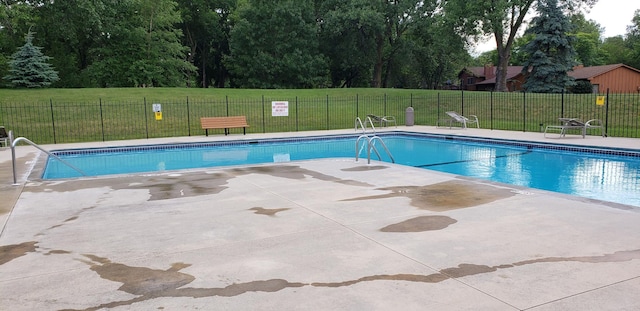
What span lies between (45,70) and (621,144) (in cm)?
2651

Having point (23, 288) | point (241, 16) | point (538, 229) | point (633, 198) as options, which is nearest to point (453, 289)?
point (538, 229)

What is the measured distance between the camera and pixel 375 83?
143 feet

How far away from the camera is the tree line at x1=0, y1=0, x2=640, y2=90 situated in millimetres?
32469

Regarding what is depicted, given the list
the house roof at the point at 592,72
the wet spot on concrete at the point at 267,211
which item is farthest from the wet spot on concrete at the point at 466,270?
the house roof at the point at 592,72

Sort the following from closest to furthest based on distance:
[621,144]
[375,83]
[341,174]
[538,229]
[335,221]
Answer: [538,229] → [335,221] → [341,174] → [621,144] → [375,83]

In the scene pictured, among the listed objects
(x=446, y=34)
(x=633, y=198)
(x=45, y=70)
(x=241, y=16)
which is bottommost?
(x=633, y=198)

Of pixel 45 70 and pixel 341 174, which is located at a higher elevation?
pixel 45 70

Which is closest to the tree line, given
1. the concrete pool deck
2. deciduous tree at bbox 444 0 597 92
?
deciduous tree at bbox 444 0 597 92

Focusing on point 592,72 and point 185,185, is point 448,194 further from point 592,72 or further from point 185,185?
point 592,72

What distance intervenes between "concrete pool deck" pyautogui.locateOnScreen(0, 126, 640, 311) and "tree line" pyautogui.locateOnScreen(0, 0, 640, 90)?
26135mm

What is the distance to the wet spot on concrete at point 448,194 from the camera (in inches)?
235

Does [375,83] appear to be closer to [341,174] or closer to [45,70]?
[45,70]

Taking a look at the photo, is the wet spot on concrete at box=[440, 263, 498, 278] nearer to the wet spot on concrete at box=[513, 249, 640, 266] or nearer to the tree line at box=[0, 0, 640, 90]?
the wet spot on concrete at box=[513, 249, 640, 266]

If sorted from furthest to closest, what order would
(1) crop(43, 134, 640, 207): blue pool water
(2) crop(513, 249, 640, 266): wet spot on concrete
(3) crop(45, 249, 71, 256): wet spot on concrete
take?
(1) crop(43, 134, 640, 207): blue pool water, (3) crop(45, 249, 71, 256): wet spot on concrete, (2) crop(513, 249, 640, 266): wet spot on concrete
